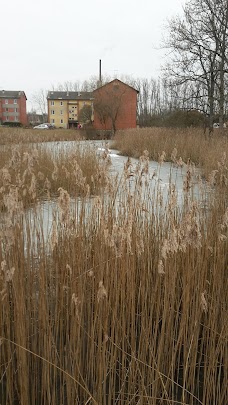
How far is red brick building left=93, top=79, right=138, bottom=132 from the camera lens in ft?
84.9

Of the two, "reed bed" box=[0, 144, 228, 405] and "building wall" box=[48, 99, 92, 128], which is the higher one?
"building wall" box=[48, 99, 92, 128]

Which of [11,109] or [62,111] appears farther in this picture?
[11,109]

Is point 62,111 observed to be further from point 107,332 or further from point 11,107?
point 107,332

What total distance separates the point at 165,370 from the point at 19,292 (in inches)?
24.4

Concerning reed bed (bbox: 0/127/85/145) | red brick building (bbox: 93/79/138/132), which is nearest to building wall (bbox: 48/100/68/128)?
red brick building (bbox: 93/79/138/132)

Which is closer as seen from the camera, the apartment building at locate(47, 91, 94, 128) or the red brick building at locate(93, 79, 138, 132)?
the red brick building at locate(93, 79, 138, 132)

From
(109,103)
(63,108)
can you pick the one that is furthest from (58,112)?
(109,103)

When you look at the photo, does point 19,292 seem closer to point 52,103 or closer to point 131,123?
point 131,123

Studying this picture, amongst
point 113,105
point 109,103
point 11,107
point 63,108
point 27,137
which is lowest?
point 27,137

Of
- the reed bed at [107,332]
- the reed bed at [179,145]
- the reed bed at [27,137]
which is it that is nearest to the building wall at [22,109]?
the reed bed at [27,137]

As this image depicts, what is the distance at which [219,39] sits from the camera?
10070 millimetres

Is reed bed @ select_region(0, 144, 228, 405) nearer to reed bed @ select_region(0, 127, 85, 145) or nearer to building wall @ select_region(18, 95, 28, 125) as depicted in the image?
reed bed @ select_region(0, 127, 85, 145)

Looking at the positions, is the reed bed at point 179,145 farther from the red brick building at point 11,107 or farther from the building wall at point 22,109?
the red brick building at point 11,107

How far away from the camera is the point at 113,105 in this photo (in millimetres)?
26078
